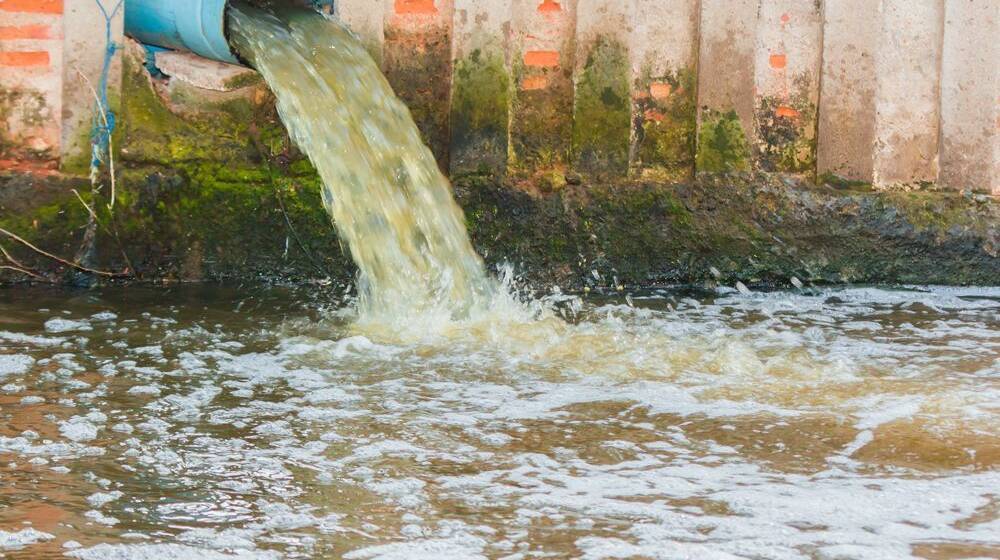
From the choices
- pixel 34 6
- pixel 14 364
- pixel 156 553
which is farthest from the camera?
pixel 34 6

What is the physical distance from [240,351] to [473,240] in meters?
1.49

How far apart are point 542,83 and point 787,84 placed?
1040mm

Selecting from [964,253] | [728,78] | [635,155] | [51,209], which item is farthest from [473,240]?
[964,253]

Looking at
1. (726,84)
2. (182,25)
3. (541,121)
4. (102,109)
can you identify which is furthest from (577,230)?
(102,109)

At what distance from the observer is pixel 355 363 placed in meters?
4.20

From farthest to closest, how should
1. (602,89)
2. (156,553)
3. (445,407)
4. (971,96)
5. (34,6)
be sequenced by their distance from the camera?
1. (971,96)
2. (602,89)
3. (34,6)
4. (445,407)
5. (156,553)

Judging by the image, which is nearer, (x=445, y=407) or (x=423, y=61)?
(x=445, y=407)

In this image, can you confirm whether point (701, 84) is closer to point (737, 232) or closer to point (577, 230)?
point (737, 232)

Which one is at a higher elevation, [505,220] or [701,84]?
[701,84]

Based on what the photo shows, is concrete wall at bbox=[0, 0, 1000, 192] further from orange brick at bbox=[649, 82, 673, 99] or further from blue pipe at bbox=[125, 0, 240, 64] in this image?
blue pipe at bbox=[125, 0, 240, 64]

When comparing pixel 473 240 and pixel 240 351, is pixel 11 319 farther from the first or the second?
pixel 473 240

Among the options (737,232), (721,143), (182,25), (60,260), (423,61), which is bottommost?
(60,260)

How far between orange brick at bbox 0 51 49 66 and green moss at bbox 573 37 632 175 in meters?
2.13

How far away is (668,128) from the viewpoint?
5656 mm
